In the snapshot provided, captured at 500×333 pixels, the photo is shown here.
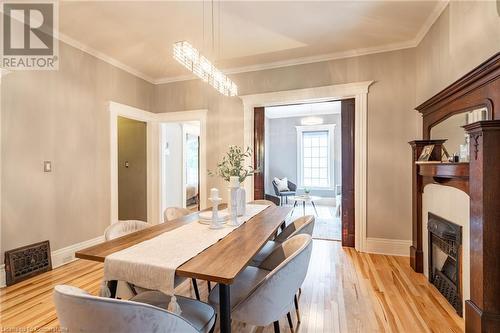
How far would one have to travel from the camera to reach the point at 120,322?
0.91 m

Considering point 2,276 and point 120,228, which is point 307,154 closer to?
point 120,228

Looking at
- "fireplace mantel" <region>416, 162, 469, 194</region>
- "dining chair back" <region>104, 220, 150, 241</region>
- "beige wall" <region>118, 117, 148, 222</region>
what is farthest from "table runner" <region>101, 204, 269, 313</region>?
"beige wall" <region>118, 117, 148, 222</region>

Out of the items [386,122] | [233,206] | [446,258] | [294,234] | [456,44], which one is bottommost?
[446,258]

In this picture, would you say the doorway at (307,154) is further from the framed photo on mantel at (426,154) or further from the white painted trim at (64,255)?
the white painted trim at (64,255)

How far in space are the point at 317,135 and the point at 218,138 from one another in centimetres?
435

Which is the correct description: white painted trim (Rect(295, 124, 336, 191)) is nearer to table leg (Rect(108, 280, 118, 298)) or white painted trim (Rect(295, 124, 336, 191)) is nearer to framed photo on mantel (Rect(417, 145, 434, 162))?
framed photo on mantel (Rect(417, 145, 434, 162))

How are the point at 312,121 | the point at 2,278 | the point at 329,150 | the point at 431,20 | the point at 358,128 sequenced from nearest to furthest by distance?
the point at 2,278, the point at 431,20, the point at 358,128, the point at 312,121, the point at 329,150

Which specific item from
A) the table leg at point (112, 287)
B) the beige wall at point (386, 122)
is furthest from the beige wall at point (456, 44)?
the table leg at point (112, 287)

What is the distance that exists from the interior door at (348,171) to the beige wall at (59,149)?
3527 mm

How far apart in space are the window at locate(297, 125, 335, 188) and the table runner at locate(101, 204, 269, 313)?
20.9 ft

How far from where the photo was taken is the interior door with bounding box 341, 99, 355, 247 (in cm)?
368

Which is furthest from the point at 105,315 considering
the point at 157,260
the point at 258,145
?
the point at 258,145

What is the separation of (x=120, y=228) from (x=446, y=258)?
2934 millimetres

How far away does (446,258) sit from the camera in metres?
2.35
